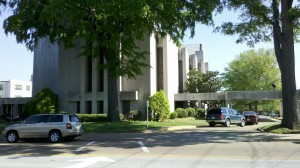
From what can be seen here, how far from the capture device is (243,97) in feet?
162

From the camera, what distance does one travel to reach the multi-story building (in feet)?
348

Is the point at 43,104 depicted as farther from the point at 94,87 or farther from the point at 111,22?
the point at 111,22

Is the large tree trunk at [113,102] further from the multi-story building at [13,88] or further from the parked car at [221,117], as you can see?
the multi-story building at [13,88]

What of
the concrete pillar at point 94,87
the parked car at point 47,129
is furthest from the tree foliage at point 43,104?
the parked car at point 47,129

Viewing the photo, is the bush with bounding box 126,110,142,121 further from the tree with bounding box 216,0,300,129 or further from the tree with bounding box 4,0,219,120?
the tree with bounding box 216,0,300,129

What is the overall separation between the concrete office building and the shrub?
3.74 ft

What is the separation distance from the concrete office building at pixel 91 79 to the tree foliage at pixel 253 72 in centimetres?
2319

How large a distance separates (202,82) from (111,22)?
30520mm

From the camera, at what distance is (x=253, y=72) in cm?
6819

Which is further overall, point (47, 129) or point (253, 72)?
point (253, 72)

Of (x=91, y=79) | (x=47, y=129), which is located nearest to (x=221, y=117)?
(x=91, y=79)

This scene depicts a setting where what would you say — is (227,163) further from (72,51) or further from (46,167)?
(72,51)

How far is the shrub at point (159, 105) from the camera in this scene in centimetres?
4033

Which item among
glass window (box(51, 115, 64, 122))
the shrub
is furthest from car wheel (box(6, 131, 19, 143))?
the shrub
